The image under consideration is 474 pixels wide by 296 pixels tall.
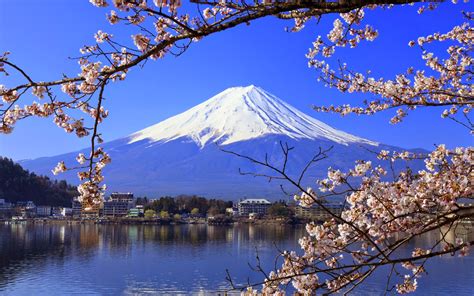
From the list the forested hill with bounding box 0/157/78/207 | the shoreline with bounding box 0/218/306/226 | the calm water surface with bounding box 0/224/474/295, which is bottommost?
the calm water surface with bounding box 0/224/474/295

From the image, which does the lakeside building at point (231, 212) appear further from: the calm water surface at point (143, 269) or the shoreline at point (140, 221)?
the calm water surface at point (143, 269)

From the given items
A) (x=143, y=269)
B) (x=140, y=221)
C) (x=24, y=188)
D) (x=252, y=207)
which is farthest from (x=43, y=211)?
(x=143, y=269)

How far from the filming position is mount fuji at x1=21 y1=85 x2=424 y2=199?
233 ft

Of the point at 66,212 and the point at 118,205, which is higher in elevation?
the point at 118,205

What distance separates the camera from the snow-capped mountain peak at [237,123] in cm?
7619

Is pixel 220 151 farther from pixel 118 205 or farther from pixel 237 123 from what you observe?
pixel 118 205

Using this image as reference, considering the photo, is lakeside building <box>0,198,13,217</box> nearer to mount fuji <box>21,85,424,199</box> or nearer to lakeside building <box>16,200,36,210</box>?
lakeside building <box>16,200,36,210</box>

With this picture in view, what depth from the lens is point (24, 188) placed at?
4597 cm

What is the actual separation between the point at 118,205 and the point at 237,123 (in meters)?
41.2

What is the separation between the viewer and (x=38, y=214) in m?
42.4

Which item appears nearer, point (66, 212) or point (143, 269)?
point (143, 269)

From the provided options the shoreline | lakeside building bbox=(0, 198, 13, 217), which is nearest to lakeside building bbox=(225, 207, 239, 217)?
the shoreline

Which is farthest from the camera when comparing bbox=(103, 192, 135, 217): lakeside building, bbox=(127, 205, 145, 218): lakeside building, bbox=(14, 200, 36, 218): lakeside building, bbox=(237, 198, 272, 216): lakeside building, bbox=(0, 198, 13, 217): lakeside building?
bbox=(103, 192, 135, 217): lakeside building

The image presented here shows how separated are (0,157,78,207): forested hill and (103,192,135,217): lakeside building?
4.28 m
